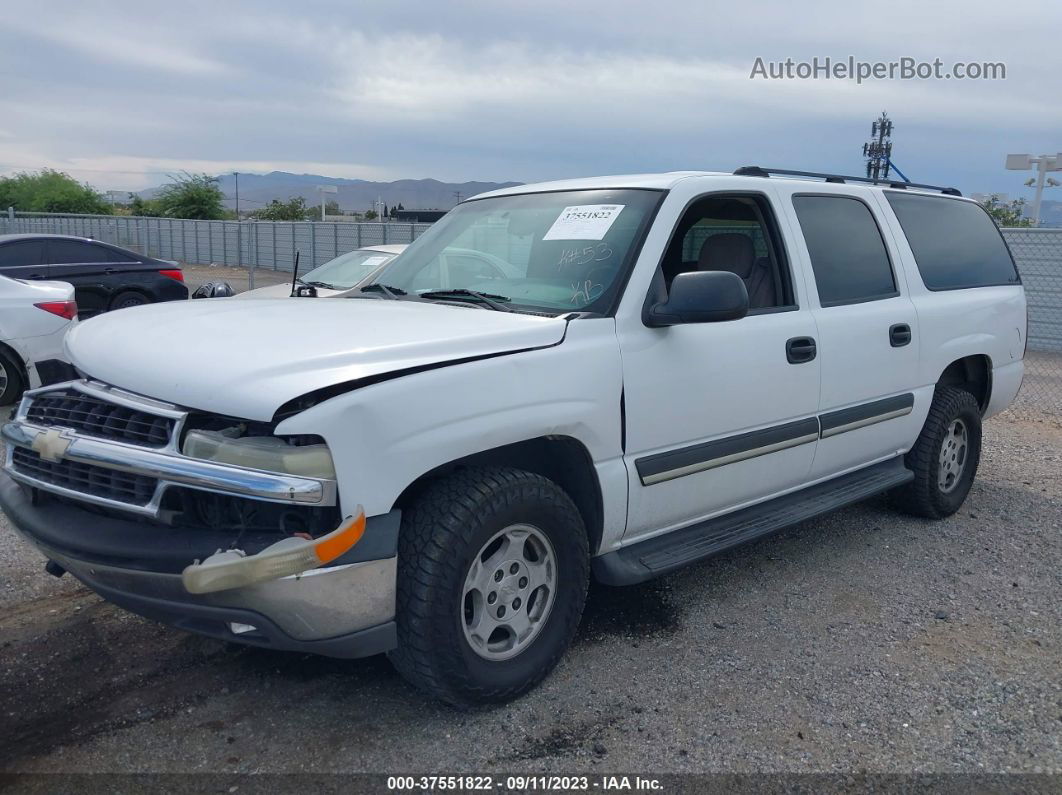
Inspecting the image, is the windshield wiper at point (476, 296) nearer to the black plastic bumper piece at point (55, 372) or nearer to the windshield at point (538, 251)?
the windshield at point (538, 251)

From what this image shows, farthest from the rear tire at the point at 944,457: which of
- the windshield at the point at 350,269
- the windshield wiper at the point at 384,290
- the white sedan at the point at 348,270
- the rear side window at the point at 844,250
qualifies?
the windshield at the point at 350,269

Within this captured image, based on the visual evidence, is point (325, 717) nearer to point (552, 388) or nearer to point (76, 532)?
point (76, 532)

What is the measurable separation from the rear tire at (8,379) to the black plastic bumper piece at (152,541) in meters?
5.90

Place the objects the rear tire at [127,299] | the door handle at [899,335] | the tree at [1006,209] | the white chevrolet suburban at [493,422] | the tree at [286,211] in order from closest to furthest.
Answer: the white chevrolet suburban at [493,422], the door handle at [899,335], the rear tire at [127,299], the tree at [1006,209], the tree at [286,211]

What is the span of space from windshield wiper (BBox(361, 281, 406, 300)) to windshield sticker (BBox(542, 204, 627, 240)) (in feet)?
2.42

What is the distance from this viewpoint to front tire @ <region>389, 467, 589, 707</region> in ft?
9.59

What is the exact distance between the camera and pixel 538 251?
3.95 metres

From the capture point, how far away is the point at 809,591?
4480mm

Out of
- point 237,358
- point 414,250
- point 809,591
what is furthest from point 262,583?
point 809,591

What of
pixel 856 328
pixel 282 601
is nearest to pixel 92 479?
pixel 282 601

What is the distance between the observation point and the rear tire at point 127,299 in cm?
1275

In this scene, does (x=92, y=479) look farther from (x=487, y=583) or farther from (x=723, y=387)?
(x=723, y=387)

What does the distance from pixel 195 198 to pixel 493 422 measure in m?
50.4

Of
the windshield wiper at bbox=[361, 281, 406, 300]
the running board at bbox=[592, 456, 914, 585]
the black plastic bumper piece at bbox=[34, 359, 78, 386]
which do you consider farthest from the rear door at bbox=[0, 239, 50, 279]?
the running board at bbox=[592, 456, 914, 585]
